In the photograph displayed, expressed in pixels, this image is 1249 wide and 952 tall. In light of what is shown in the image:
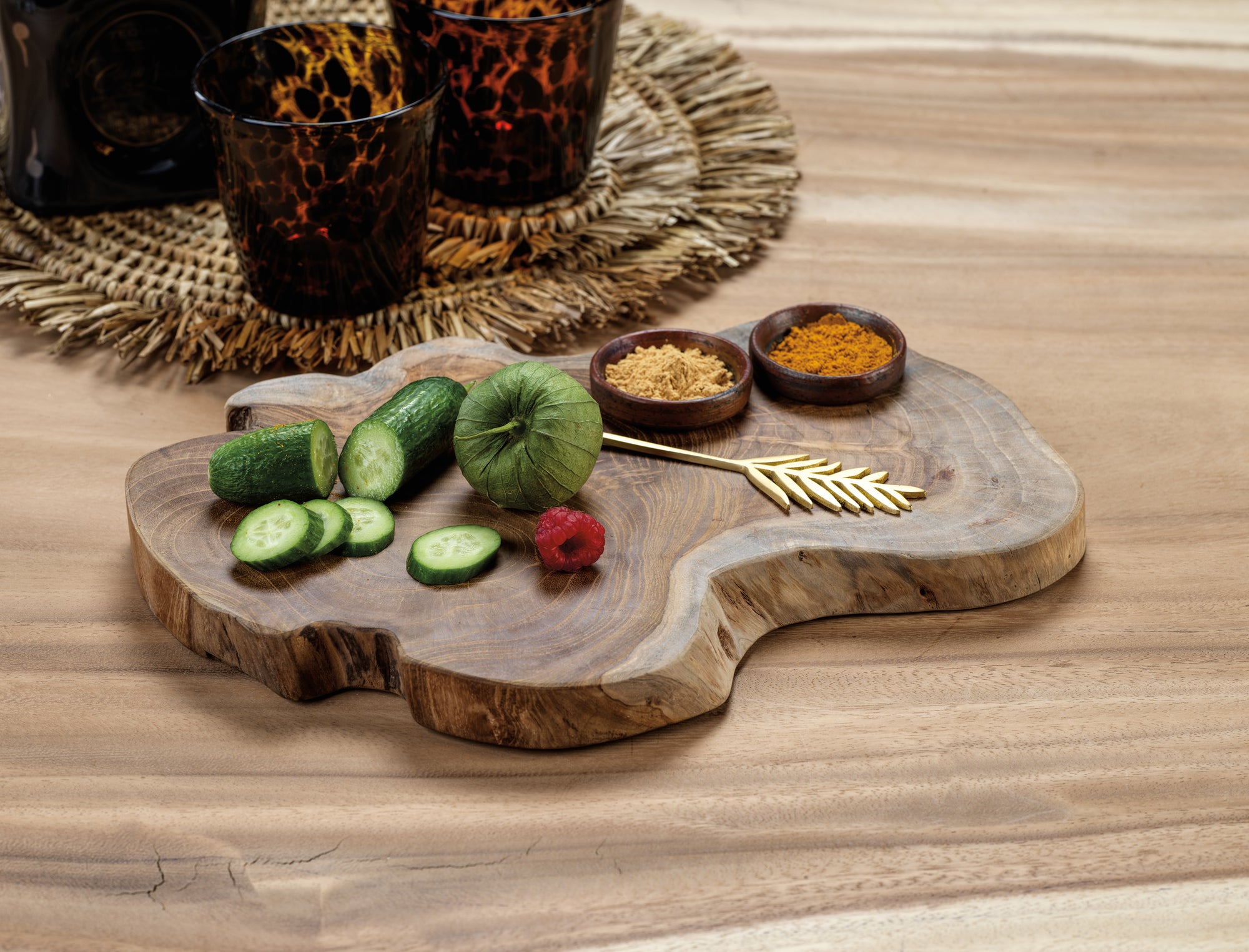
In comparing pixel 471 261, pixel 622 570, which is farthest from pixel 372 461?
pixel 471 261

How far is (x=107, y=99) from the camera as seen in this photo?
149 centimetres

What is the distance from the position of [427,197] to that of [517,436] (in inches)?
18.2

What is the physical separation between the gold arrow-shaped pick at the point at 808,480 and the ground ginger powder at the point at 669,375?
6cm

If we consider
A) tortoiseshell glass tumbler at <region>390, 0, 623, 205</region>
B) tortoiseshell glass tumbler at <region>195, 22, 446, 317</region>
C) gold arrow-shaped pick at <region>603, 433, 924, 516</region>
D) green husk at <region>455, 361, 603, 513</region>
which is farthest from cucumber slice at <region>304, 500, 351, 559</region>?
tortoiseshell glass tumbler at <region>390, 0, 623, 205</region>

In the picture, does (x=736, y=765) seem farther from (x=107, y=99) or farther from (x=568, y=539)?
(x=107, y=99)

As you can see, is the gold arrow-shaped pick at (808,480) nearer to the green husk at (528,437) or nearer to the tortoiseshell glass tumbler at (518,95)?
the green husk at (528,437)

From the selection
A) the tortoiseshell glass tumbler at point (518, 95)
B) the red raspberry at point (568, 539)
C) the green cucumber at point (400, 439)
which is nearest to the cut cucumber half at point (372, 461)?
the green cucumber at point (400, 439)

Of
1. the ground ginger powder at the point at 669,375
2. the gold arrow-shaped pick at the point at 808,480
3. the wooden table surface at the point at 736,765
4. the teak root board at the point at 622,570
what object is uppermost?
the ground ginger powder at the point at 669,375

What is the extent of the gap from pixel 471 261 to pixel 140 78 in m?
0.46

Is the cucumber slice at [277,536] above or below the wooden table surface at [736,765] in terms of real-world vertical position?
above

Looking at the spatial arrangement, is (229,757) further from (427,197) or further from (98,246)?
(98,246)

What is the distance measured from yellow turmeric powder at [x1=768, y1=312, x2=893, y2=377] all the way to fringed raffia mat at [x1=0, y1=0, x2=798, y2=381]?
9.8 inches

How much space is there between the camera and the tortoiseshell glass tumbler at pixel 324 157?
4.21 feet

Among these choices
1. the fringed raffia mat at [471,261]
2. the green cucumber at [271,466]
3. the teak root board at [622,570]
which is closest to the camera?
the teak root board at [622,570]
